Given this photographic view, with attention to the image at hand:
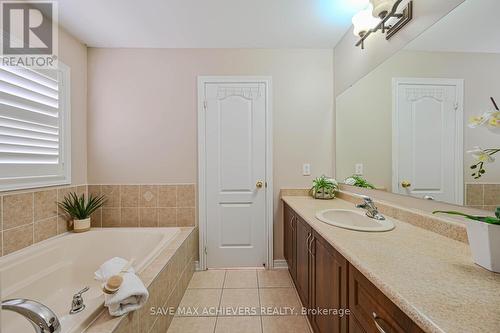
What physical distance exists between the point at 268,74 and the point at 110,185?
215 cm

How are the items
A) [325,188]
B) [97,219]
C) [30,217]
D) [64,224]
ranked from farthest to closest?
[97,219] < [325,188] < [64,224] < [30,217]

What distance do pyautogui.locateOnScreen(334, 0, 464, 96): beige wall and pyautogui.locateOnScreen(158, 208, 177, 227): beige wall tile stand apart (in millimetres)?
2255

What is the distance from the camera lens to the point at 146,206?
2.39 metres

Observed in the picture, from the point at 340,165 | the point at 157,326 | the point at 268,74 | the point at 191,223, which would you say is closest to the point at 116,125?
the point at 191,223

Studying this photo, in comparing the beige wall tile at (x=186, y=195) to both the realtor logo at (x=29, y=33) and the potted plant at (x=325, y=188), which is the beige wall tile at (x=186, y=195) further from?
the realtor logo at (x=29, y=33)

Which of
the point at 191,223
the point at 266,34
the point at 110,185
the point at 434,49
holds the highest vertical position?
the point at 266,34

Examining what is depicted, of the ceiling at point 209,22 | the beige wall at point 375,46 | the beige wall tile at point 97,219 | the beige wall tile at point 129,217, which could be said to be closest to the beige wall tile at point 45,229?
the beige wall tile at point 97,219

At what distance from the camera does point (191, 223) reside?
240 cm

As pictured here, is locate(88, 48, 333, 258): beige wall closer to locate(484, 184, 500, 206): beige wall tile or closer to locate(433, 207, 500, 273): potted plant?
locate(484, 184, 500, 206): beige wall tile

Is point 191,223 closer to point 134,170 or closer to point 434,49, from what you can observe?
point 134,170

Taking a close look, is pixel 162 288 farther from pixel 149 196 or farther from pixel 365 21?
pixel 365 21

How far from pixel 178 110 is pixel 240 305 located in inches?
79.4

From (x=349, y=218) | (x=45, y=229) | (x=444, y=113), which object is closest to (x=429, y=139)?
(x=444, y=113)

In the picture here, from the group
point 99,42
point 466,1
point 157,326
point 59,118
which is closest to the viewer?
point 466,1
